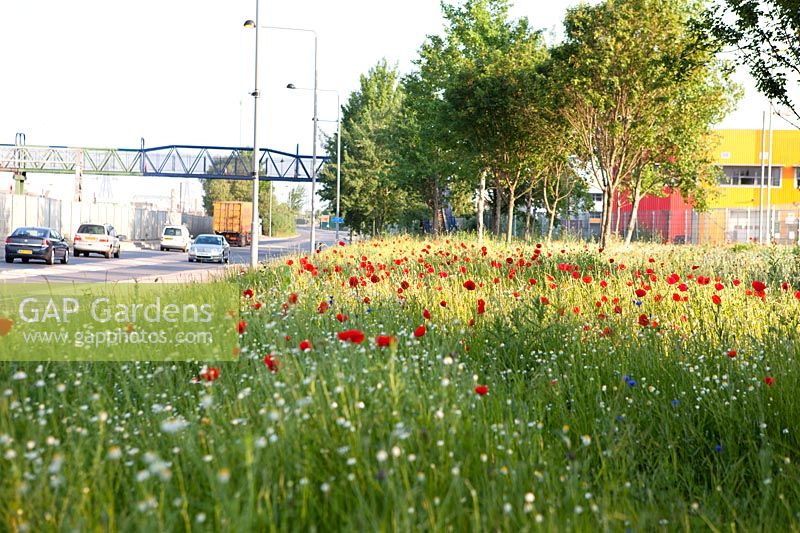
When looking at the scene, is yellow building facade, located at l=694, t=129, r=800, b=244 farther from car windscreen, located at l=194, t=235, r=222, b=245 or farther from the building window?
car windscreen, located at l=194, t=235, r=222, b=245

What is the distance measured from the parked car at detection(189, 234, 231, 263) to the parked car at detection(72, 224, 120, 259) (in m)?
4.67

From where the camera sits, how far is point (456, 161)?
35.0 metres

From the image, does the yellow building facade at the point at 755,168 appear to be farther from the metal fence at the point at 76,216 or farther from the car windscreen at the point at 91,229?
the metal fence at the point at 76,216

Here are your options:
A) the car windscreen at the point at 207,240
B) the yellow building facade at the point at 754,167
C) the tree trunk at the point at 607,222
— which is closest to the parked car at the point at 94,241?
the car windscreen at the point at 207,240

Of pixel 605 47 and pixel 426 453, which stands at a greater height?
pixel 605 47

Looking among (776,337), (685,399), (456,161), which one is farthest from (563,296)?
(456,161)

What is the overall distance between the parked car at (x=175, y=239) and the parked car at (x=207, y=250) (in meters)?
12.6

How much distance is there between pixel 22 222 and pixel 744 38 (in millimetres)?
44678

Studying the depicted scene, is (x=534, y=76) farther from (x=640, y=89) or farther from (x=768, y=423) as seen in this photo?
(x=768, y=423)

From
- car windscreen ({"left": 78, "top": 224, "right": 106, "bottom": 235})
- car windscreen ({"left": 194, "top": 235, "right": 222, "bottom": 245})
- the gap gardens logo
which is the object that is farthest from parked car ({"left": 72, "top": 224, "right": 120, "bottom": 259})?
the gap gardens logo

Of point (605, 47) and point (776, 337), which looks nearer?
point (776, 337)

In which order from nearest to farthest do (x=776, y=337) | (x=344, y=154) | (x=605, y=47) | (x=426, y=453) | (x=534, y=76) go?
(x=426, y=453) → (x=776, y=337) → (x=605, y=47) → (x=534, y=76) → (x=344, y=154)

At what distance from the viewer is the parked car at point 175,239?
2114 inches

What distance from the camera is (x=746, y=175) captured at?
65.2 m
